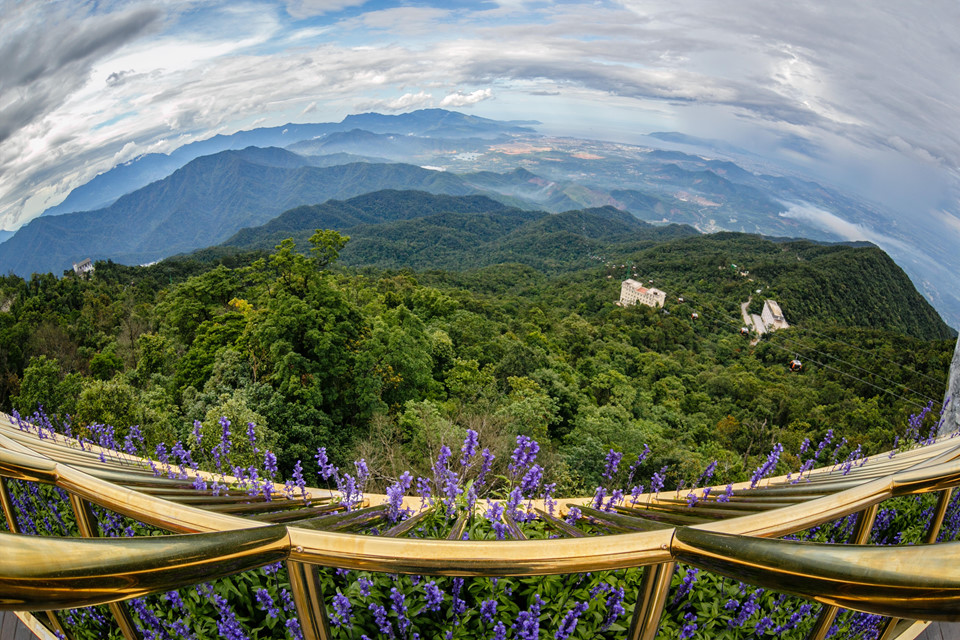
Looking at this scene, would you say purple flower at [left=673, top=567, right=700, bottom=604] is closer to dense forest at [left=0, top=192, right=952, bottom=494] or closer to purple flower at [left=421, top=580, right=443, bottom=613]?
purple flower at [left=421, top=580, right=443, bottom=613]

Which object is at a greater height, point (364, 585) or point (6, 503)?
point (6, 503)

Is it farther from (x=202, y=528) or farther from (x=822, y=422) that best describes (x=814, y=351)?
(x=202, y=528)

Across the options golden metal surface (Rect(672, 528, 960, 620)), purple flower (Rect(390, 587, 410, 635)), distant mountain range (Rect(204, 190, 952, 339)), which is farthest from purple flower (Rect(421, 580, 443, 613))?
distant mountain range (Rect(204, 190, 952, 339))

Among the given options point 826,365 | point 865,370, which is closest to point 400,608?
point 865,370

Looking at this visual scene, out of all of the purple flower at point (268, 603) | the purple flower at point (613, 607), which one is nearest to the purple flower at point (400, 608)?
the purple flower at point (268, 603)

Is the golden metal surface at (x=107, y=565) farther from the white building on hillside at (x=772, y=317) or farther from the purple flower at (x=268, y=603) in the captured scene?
the white building on hillside at (x=772, y=317)

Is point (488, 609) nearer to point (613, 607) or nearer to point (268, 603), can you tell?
point (613, 607)
